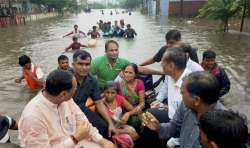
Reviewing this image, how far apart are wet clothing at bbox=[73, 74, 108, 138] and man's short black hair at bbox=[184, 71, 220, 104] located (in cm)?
178

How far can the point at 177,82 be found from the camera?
3998 millimetres

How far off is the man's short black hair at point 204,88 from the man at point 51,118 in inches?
39.7

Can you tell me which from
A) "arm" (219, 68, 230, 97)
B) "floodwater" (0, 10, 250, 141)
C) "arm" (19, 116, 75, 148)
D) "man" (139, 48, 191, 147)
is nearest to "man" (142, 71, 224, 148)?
"man" (139, 48, 191, 147)

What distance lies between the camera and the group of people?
7.60ft

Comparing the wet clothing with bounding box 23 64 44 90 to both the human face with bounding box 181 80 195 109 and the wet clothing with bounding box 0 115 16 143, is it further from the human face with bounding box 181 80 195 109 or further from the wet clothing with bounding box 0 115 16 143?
the human face with bounding box 181 80 195 109

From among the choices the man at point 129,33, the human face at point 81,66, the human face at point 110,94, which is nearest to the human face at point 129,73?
the human face at point 110,94

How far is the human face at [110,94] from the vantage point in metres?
4.74

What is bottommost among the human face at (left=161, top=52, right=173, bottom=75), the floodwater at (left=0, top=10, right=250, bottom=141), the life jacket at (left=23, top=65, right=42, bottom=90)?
the floodwater at (left=0, top=10, right=250, bottom=141)

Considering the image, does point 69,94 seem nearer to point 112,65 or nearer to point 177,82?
point 177,82

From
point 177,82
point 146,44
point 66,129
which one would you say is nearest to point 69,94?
point 66,129

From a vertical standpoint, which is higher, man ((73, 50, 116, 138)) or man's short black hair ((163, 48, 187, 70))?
man's short black hair ((163, 48, 187, 70))

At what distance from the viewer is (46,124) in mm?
3025

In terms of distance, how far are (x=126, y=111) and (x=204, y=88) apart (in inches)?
86.4

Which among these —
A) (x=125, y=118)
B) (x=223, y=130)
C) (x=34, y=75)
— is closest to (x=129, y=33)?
(x=34, y=75)
